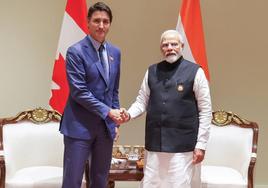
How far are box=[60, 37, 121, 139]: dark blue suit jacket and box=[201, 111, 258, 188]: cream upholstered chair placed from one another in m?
1.18

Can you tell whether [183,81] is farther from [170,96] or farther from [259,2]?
[259,2]

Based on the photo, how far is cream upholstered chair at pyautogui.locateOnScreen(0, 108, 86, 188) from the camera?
3.28 m

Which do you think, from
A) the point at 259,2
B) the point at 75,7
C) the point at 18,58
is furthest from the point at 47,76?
the point at 259,2

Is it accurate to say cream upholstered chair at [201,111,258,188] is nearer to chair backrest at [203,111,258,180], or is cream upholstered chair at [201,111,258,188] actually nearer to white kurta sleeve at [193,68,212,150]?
chair backrest at [203,111,258,180]

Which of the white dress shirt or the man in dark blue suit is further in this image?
the white dress shirt

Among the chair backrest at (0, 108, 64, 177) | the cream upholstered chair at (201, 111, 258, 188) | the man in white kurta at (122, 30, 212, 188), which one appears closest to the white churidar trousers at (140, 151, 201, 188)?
the man in white kurta at (122, 30, 212, 188)

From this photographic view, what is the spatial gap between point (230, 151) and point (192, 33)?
3.41 feet

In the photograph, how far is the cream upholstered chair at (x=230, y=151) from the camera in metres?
3.22

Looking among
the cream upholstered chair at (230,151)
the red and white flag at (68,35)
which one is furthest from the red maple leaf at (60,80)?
the cream upholstered chair at (230,151)

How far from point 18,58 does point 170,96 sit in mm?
1980

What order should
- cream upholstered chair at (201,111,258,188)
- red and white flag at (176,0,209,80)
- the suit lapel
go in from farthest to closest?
red and white flag at (176,0,209,80) < cream upholstered chair at (201,111,258,188) < the suit lapel

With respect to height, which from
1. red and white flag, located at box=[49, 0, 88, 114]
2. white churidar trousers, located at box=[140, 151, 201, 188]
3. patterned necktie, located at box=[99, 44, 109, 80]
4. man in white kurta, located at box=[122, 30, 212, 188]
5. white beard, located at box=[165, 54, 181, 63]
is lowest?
white churidar trousers, located at box=[140, 151, 201, 188]

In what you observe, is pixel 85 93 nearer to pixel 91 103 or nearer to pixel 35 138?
pixel 91 103

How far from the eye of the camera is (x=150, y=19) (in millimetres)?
4117
